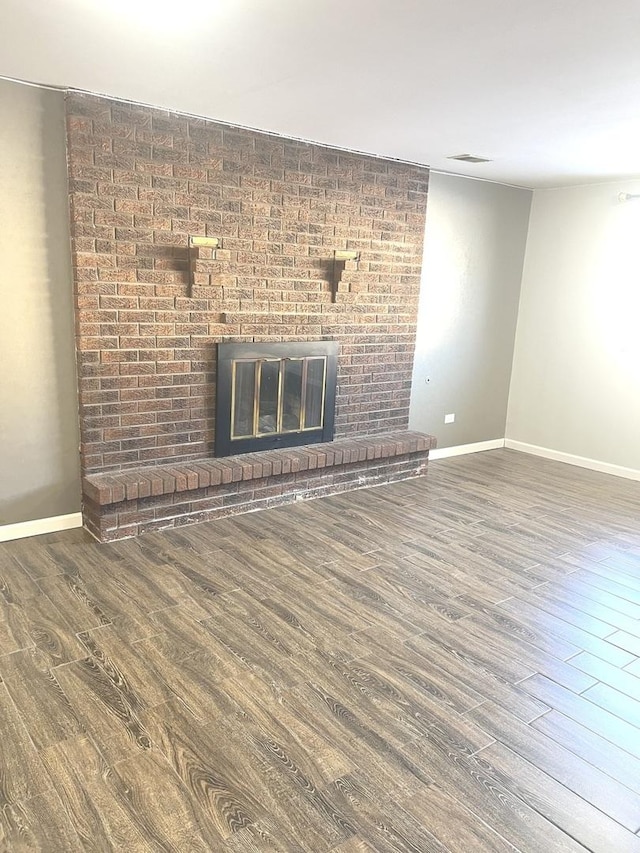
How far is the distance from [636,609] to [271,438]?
2.36m

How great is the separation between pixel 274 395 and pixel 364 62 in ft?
7.13

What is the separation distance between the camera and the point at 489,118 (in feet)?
10.3

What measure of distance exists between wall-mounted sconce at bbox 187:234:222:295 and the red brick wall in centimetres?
5

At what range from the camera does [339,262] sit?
14.0ft

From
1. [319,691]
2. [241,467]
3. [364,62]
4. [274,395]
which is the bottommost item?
[319,691]

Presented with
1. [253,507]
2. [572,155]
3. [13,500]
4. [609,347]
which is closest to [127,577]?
[13,500]

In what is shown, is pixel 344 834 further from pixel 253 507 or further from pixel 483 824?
pixel 253 507

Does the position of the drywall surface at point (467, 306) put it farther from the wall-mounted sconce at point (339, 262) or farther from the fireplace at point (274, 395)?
the fireplace at point (274, 395)

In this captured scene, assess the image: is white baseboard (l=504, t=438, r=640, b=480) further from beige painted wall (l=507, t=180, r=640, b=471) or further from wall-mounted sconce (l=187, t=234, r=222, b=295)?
wall-mounted sconce (l=187, t=234, r=222, b=295)

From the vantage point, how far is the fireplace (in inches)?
155

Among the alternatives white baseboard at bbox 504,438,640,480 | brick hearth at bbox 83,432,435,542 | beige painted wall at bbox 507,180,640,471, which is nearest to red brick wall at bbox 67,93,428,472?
brick hearth at bbox 83,432,435,542

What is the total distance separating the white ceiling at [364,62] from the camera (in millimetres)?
1964

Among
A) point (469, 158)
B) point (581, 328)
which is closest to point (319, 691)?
point (469, 158)

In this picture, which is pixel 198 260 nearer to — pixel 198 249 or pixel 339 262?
pixel 198 249
